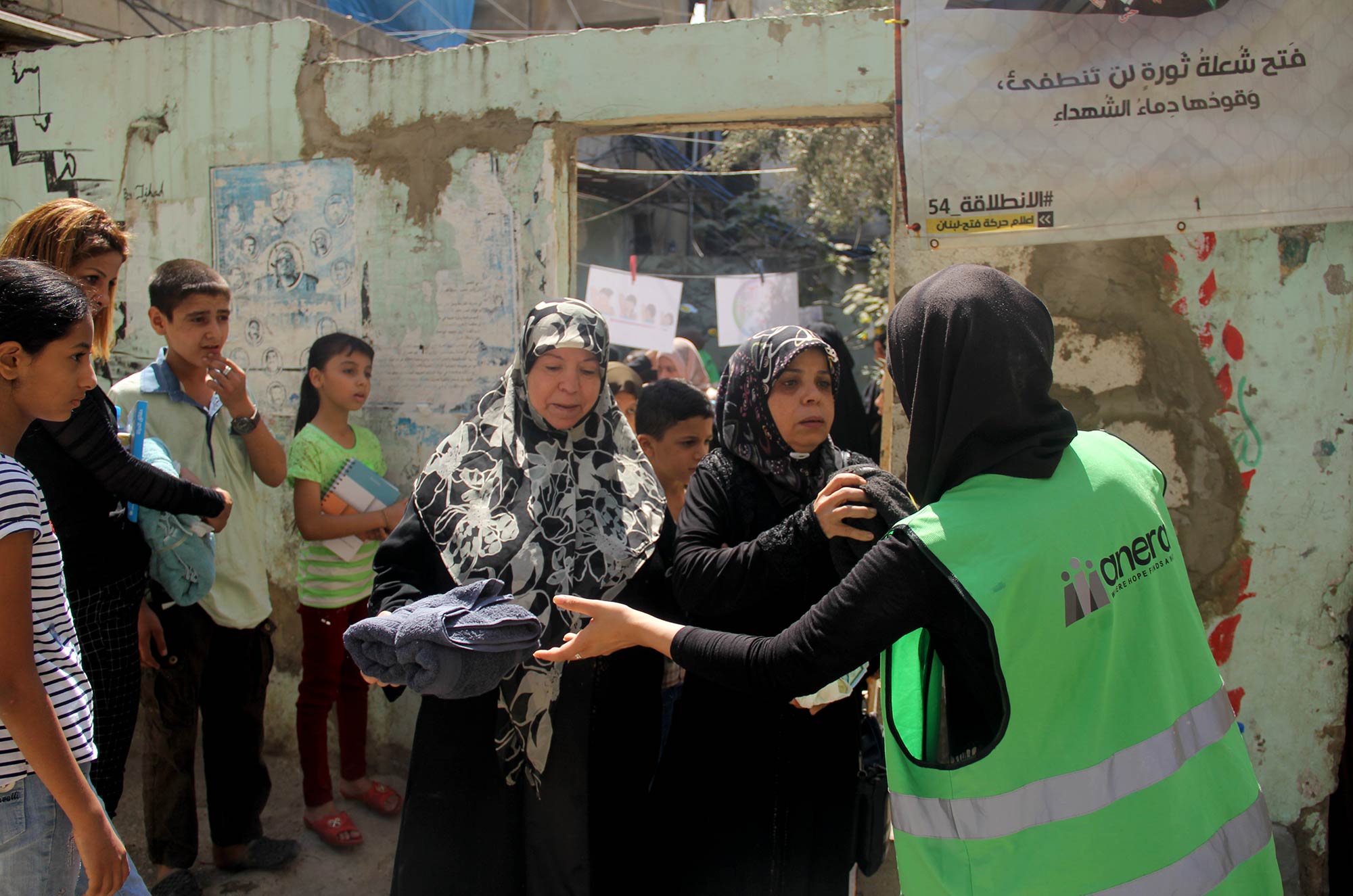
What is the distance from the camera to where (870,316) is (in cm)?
688

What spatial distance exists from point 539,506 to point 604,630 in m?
0.50

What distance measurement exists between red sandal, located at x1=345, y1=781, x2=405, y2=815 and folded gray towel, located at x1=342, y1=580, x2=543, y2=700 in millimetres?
1799

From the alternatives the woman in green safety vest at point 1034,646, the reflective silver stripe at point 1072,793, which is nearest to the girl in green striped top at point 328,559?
the woman in green safety vest at point 1034,646

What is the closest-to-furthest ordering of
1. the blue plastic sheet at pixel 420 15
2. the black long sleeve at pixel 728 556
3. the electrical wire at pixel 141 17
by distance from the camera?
the black long sleeve at pixel 728 556, the electrical wire at pixel 141 17, the blue plastic sheet at pixel 420 15

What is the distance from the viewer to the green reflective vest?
4.41ft

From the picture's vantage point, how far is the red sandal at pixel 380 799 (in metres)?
3.46

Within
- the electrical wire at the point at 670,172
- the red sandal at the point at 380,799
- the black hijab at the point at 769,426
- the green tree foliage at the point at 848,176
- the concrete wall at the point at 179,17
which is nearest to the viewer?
the black hijab at the point at 769,426

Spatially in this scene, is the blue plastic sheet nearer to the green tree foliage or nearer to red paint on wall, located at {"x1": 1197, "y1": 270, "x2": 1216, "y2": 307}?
the green tree foliage

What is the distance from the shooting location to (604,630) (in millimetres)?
1759

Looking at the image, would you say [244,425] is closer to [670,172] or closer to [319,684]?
[319,684]

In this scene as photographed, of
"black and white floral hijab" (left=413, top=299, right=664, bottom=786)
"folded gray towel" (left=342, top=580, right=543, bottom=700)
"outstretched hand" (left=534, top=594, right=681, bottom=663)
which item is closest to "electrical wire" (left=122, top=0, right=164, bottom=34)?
"black and white floral hijab" (left=413, top=299, right=664, bottom=786)

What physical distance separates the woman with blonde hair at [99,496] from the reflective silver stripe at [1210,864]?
7.20 ft

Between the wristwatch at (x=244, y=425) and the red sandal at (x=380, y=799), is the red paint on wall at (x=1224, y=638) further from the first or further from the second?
the wristwatch at (x=244, y=425)

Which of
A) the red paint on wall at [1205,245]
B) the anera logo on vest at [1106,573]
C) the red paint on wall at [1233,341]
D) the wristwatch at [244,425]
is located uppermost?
the red paint on wall at [1205,245]
